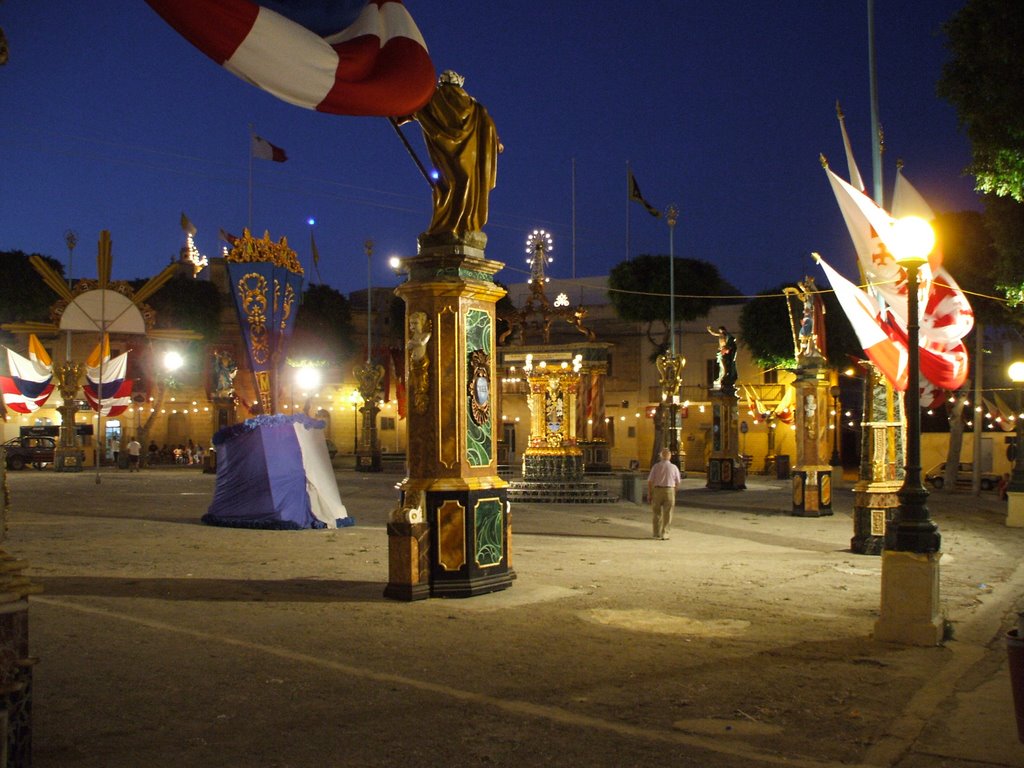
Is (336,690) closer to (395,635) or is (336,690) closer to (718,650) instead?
(395,635)

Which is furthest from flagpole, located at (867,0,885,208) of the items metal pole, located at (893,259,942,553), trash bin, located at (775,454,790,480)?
trash bin, located at (775,454,790,480)

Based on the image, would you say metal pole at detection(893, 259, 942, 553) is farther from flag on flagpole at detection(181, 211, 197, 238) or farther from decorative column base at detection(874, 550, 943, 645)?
flag on flagpole at detection(181, 211, 197, 238)

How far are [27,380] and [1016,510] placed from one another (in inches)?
1418

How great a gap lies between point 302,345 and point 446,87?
155 feet

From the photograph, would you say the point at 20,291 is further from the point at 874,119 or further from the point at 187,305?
the point at 874,119

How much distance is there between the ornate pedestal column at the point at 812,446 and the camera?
76.1 feet

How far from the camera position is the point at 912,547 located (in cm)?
917

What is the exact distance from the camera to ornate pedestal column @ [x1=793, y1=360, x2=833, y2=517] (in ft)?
76.1

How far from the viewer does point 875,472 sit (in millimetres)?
16547

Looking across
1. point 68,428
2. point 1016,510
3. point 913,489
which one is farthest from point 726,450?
point 68,428

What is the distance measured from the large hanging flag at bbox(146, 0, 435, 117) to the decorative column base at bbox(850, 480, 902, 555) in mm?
10613

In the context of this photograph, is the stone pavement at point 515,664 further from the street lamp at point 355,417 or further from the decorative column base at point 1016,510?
the street lamp at point 355,417

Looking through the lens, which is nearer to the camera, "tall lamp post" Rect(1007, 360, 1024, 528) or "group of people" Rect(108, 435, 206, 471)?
"tall lamp post" Rect(1007, 360, 1024, 528)

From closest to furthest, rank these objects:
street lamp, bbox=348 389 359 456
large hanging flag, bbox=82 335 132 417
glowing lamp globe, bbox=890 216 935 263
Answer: glowing lamp globe, bbox=890 216 935 263
large hanging flag, bbox=82 335 132 417
street lamp, bbox=348 389 359 456
